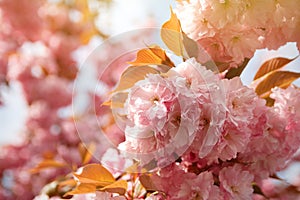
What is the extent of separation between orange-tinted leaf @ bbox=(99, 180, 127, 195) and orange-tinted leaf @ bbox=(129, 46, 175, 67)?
0.22m

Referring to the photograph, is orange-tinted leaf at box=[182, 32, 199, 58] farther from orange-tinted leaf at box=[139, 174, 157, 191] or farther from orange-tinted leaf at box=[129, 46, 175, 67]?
orange-tinted leaf at box=[139, 174, 157, 191]

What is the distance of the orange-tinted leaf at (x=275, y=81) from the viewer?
1072 millimetres

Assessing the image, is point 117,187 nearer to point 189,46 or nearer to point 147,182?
point 147,182

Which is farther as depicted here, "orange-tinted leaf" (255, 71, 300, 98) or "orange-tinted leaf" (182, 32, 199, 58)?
"orange-tinted leaf" (255, 71, 300, 98)

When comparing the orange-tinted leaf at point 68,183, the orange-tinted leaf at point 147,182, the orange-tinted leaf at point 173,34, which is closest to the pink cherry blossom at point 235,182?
the orange-tinted leaf at point 147,182

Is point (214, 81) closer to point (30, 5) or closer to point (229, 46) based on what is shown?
point (229, 46)

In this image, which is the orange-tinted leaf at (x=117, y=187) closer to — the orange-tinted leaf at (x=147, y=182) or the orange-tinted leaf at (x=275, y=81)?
the orange-tinted leaf at (x=147, y=182)

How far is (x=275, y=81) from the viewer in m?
1.09

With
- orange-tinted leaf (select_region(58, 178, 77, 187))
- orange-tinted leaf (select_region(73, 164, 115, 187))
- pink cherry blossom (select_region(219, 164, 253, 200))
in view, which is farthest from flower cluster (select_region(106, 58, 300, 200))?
orange-tinted leaf (select_region(58, 178, 77, 187))

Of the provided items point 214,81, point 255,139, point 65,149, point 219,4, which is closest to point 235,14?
point 219,4

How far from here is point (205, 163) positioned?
929mm

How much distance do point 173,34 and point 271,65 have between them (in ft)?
1.03

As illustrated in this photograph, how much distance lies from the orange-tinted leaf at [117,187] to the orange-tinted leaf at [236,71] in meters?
0.29

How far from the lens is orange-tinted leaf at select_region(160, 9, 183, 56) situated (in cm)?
90
